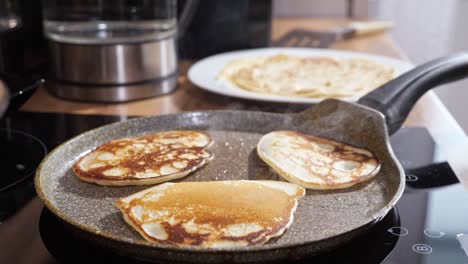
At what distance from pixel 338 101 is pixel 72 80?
1.98ft

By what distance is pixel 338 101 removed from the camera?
0.96m

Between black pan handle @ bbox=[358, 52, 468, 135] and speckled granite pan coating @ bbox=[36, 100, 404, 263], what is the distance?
0.14ft

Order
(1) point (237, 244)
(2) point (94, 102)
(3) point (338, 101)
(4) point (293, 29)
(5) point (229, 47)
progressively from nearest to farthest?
1. (1) point (237, 244)
2. (3) point (338, 101)
3. (2) point (94, 102)
4. (5) point (229, 47)
5. (4) point (293, 29)

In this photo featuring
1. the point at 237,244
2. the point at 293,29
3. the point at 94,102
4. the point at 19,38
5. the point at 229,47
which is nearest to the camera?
the point at 237,244

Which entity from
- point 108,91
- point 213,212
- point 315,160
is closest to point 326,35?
point 108,91

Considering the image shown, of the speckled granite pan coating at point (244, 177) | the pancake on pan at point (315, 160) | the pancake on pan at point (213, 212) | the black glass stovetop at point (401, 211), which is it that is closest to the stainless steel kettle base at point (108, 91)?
the black glass stovetop at point (401, 211)

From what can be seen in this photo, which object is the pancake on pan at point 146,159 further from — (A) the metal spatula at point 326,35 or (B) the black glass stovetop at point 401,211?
(A) the metal spatula at point 326,35

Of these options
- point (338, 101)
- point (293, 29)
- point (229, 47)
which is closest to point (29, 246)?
point (338, 101)

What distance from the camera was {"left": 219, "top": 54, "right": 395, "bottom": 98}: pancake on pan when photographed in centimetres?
126

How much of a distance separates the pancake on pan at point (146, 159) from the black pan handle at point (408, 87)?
0.92 ft

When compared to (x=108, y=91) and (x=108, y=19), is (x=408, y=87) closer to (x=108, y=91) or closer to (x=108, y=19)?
(x=108, y=91)

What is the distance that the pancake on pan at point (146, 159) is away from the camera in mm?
792

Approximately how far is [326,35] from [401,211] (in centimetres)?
126

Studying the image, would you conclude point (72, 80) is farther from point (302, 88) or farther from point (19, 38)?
point (302, 88)
